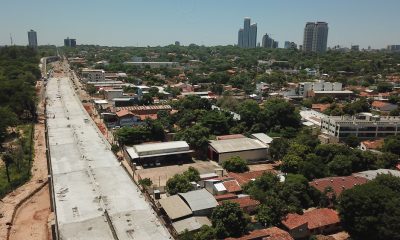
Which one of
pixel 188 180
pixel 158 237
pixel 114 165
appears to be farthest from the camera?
pixel 114 165

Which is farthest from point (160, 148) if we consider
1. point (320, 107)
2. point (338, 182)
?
point (320, 107)

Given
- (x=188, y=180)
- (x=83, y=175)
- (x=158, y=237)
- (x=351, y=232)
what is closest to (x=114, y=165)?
(x=83, y=175)

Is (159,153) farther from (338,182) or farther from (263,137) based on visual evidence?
(338,182)

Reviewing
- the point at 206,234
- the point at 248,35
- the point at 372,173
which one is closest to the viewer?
the point at 206,234

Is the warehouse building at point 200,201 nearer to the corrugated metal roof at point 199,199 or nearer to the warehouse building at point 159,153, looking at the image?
the corrugated metal roof at point 199,199

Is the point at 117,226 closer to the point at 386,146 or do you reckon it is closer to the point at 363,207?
the point at 363,207

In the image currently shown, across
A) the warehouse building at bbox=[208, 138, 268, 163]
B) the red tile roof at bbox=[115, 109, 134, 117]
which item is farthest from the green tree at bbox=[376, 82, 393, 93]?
the red tile roof at bbox=[115, 109, 134, 117]
